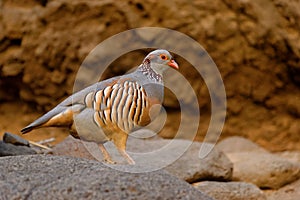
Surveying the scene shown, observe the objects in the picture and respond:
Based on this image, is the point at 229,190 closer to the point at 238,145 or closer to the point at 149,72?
the point at 149,72

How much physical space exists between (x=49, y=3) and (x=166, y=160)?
3.02m

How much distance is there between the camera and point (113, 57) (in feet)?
24.8

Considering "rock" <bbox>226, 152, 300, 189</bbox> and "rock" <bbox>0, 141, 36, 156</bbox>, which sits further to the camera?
"rock" <bbox>226, 152, 300, 189</bbox>

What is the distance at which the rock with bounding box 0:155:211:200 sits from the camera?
11.0ft

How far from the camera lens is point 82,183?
3.44 m

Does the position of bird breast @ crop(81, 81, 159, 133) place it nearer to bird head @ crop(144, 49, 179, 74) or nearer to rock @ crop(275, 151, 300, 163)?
bird head @ crop(144, 49, 179, 74)

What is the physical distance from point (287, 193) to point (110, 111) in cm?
299

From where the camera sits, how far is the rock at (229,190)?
5.31 meters

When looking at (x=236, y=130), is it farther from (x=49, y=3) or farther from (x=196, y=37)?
(x=49, y=3)

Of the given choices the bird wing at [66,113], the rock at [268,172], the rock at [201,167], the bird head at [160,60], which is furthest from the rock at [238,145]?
the bird wing at [66,113]

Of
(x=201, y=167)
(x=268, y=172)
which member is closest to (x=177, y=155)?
(x=201, y=167)

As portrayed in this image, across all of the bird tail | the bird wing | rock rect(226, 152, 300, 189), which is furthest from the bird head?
rock rect(226, 152, 300, 189)

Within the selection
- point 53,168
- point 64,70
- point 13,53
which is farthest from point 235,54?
point 53,168

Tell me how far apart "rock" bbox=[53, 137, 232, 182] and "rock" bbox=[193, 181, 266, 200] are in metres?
0.17
